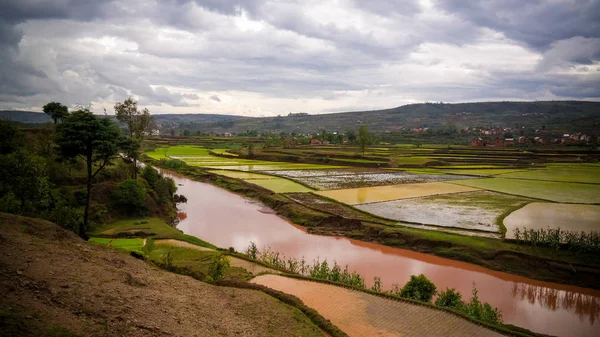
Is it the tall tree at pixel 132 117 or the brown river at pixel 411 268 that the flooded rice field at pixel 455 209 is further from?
the tall tree at pixel 132 117

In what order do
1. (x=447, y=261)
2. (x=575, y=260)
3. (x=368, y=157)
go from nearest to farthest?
(x=575, y=260) → (x=447, y=261) → (x=368, y=157)

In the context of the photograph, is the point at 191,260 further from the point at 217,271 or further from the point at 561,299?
the point at 561,299

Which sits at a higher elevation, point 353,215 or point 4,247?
point 4,247

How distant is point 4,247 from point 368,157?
59.8 m

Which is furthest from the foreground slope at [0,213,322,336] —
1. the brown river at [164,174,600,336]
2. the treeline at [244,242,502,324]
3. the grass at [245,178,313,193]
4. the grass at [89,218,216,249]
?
the grass at [245,178,313,193]

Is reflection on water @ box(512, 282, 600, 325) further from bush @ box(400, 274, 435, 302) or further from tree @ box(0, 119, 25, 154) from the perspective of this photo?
tree @ box(0, 119, 25, 154)

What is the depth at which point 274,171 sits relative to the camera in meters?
54.7

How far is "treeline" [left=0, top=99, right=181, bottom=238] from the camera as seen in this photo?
18.1 meters

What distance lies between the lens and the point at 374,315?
13.2 metres

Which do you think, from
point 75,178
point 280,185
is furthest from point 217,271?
point 280,185

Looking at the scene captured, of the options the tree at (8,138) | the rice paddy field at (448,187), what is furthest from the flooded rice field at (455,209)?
the tree at (8,138)

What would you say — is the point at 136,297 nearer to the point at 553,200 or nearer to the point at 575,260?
the point at 575,260

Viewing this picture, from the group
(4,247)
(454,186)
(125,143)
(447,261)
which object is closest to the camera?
(4,247)

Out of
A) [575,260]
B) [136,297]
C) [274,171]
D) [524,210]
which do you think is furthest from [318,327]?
[274,171]
